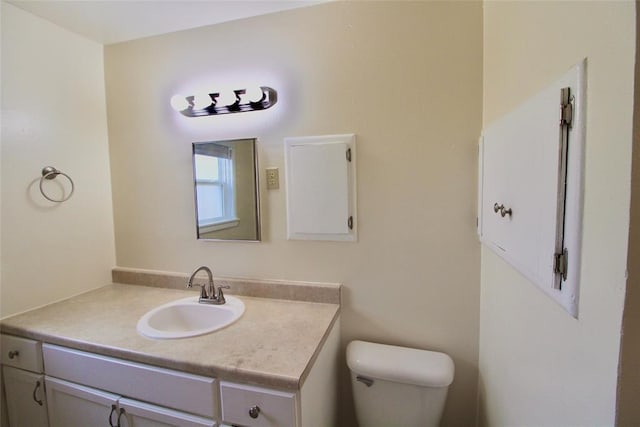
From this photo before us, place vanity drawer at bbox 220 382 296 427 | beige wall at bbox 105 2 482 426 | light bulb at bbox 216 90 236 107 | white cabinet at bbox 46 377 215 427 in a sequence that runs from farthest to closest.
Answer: light bulb at bbox 216 90 236 107
beige wall at bbox 105 2 482 426
white cabinet at bbox 46 377 215 427
vanity drawer at bbox 220 382 296 427

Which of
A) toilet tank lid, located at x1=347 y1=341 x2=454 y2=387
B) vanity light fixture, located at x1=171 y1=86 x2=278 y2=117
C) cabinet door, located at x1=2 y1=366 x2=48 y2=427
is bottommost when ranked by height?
cabinet door, located at x1=2 y1=366 x2=48 y2=427

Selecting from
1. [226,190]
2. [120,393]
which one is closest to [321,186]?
[226,190]

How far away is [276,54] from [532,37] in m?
1.12

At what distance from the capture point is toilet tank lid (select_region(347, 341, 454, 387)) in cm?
112

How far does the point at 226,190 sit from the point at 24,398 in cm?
135

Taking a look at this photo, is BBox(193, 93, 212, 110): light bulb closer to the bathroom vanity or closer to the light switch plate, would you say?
the light switch plate

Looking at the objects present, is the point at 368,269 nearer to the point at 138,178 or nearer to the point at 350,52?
the point at 350,52

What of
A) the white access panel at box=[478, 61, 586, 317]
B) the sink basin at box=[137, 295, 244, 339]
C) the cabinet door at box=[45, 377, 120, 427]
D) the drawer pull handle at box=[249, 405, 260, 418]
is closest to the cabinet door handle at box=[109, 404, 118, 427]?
the cabinet door at box=[45, 377, 120, 427]

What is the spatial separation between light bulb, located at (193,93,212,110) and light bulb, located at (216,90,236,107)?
0.18ft

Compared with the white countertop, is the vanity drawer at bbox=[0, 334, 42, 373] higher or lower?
lower

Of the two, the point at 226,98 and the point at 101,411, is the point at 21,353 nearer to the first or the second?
the point at 101,411

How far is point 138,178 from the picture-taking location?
1703 mm

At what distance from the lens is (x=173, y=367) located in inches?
38.9

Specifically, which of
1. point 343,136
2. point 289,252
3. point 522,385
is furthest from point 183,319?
point 522,385
